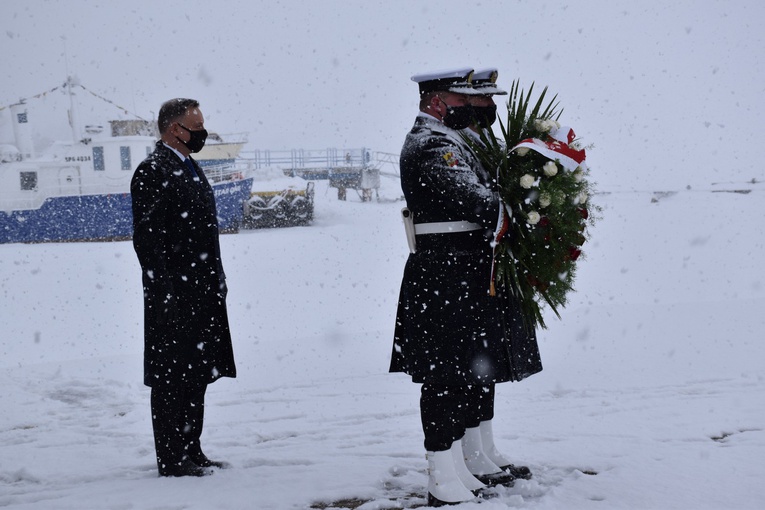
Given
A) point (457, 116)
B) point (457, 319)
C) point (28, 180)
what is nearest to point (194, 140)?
point (457, 116)

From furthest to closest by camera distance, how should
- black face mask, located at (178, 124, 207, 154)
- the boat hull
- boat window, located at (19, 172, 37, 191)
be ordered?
1. boat window, located at (19, 172, 37, 191)
2. the boat hull
3. black face mask, located at (178, 124, 207, 154)

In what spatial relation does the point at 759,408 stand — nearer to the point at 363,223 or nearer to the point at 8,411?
the point at 8,411

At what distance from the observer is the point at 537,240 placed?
2758 millimetres

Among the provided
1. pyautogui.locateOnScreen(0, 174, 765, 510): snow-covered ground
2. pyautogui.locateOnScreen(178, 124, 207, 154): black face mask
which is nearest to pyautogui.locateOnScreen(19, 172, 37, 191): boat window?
pyautogui.locateOnScreen(0, 174, 765, 510): snow-covered ground

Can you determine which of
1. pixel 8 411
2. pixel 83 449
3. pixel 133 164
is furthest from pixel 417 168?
pixel 133 164

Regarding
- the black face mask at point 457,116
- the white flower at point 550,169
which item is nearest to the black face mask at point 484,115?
the black face mask at point 457,116

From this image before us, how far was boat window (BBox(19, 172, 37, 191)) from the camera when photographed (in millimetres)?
18836

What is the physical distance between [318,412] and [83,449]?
Result: 53.6 inches

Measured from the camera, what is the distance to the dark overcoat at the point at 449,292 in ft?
9.18

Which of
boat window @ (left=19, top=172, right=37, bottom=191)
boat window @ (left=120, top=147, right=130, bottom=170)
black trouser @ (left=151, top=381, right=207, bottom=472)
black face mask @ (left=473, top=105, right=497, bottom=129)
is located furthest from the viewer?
boat window @ (left=120, top=147, right=130, bottom=170)

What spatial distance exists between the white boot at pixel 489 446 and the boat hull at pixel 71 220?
15700mm

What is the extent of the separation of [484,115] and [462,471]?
155cm

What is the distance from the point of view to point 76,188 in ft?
62.7

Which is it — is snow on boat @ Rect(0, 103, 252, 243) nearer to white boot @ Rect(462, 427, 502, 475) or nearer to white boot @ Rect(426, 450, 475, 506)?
white boot @ Rect(462, 427, 502, 475)
